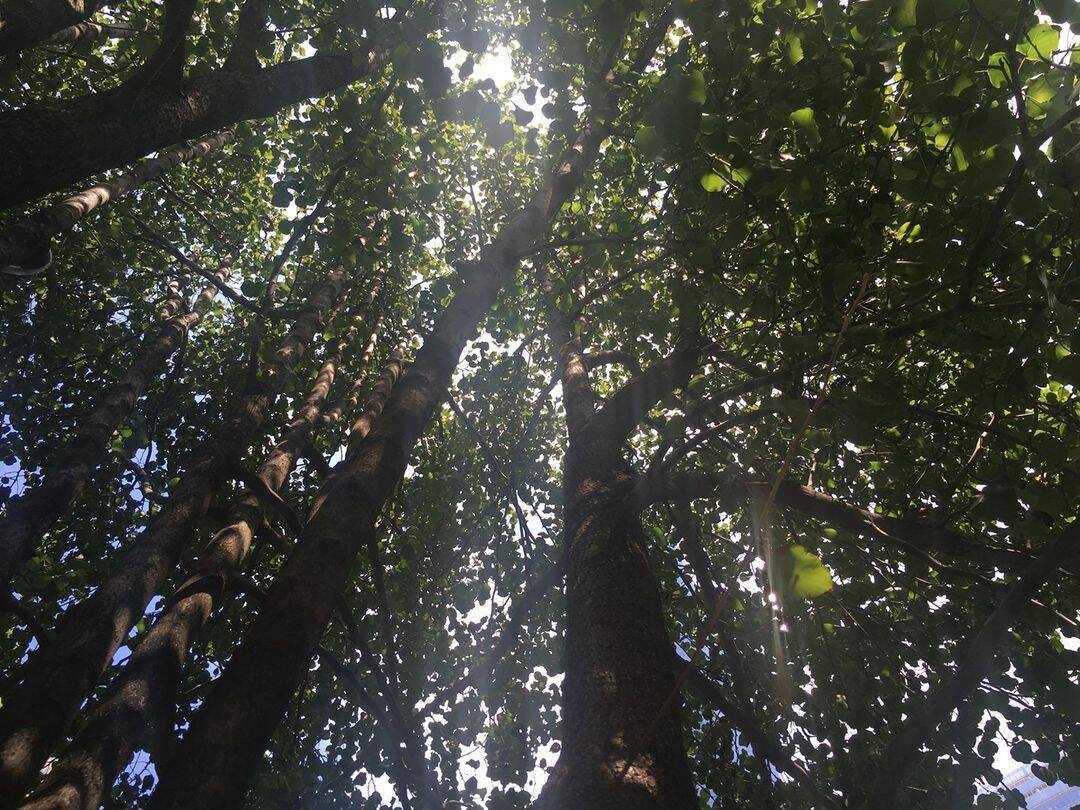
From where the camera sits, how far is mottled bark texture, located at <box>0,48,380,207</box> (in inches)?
83.5

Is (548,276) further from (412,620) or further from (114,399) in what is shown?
(114,399)

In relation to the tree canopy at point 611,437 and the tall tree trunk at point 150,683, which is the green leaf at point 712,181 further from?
the tall tree trunk at point 150,683

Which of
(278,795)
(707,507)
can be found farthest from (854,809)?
(278,795)

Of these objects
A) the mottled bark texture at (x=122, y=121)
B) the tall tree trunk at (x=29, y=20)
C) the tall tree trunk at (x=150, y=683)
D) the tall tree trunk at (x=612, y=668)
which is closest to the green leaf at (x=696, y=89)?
the tall tree trunk at (x=612, y=668)

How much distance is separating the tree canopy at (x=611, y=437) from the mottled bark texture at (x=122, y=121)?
16 millimetres

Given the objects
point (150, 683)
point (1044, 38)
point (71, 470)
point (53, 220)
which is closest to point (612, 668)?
point (150, 683)

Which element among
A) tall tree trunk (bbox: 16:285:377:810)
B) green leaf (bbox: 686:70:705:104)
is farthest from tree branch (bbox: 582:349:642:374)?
green leaf (bbox: 686:70:705:104)

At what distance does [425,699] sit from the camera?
217 inches

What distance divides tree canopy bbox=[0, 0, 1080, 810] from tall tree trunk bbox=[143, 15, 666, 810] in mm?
15

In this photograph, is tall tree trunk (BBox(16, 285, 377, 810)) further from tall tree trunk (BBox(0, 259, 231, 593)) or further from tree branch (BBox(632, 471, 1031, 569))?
tree branch (BBox(632, 471, 1031, 569))

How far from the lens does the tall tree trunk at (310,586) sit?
1.62m

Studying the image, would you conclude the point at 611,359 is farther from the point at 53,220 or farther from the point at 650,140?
the point at 53,220

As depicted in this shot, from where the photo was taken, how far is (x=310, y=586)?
2.15m

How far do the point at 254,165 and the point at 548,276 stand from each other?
628 centimetres
